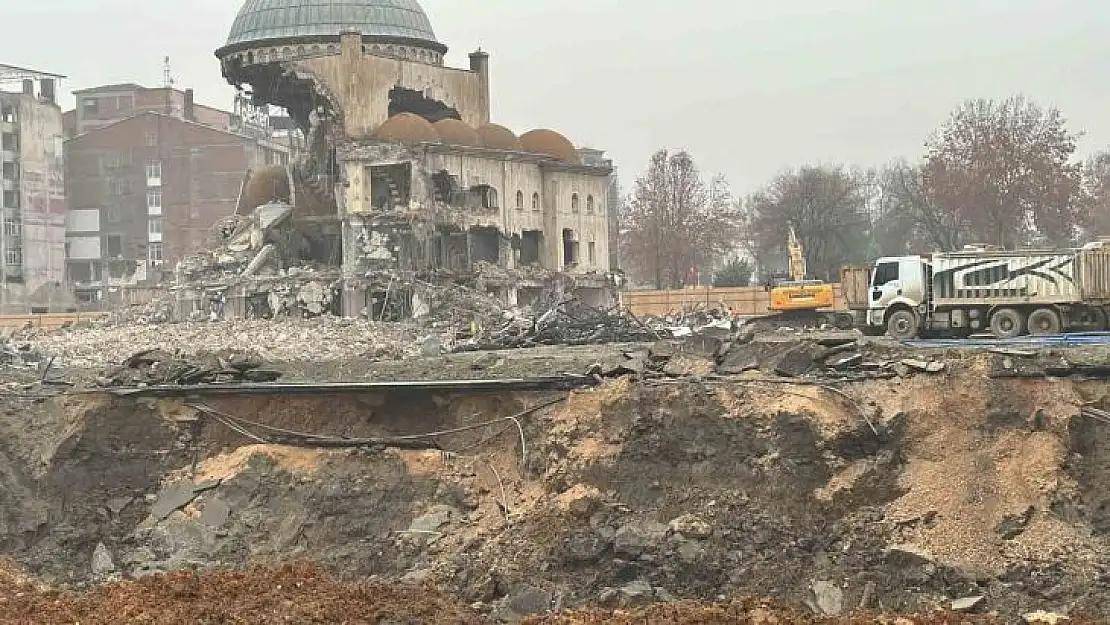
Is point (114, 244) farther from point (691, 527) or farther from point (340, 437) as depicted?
point (691, 527)

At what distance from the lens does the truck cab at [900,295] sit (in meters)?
29.9

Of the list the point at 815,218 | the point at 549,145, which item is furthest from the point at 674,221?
the point at 549,145

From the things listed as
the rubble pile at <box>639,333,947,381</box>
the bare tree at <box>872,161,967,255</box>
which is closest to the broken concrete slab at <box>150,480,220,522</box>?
the rubble pile at <box>639,333,947,381</box>

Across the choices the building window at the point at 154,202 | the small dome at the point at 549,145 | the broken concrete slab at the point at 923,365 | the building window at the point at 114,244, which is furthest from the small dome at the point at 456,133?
the building window at the point at 114,244

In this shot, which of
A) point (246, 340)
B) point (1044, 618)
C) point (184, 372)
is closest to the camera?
point (1044, 618)

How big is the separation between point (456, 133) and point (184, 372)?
98.9 ft

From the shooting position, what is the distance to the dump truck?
28594mm

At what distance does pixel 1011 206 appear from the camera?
55781mm

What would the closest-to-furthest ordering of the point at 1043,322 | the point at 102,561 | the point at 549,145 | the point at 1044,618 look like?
1. the point at 1044,618
2. the point at 102,561
3. the point at 1043,322
4. the point at 549,145

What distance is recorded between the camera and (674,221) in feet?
229

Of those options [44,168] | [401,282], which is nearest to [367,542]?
[401,282]

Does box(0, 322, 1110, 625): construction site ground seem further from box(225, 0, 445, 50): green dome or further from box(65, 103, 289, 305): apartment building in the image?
box(65, 103, 289, 305): apartment building

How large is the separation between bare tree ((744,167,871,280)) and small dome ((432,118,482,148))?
77.2ft

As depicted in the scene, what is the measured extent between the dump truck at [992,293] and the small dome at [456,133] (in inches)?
844
